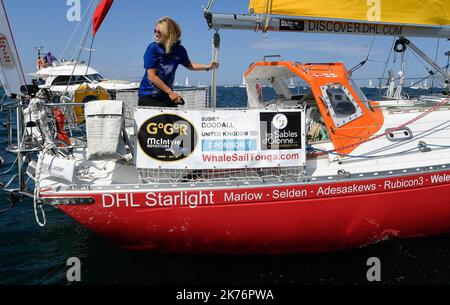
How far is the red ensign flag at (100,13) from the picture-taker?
4.57m

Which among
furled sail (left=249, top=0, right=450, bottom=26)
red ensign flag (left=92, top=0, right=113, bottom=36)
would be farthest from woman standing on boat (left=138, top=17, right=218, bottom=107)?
furled sail (left=249, top=0, right=450, bottom=26)

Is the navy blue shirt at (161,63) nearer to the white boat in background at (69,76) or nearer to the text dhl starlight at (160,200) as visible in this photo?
the text dhl starlight at (160,200)

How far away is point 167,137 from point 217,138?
54 centimetres

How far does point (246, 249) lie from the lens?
15.7 ft

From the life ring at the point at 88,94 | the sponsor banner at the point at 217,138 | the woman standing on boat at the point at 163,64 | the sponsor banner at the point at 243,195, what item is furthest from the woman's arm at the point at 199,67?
the life ring at the point at 88,94

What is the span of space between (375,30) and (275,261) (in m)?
3.26

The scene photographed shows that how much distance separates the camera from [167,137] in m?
4.33

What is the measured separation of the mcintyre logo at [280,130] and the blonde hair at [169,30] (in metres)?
1.36

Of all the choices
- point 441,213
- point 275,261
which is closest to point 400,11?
point 441,213

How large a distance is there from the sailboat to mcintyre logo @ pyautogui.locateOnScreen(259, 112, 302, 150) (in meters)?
0.01

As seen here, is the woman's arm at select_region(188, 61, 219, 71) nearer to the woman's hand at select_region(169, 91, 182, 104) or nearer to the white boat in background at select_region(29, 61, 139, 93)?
the woman's hand at select_region(169, 91, 182, 104)

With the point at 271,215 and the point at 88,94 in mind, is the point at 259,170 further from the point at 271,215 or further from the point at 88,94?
the point at 88,94

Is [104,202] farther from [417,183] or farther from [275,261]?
[417,183]

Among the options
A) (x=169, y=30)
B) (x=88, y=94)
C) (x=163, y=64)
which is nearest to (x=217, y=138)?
(x=163, y=64)
